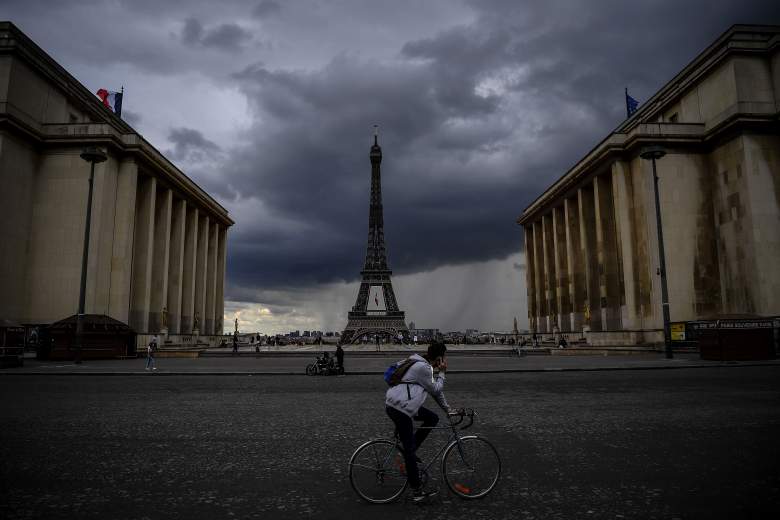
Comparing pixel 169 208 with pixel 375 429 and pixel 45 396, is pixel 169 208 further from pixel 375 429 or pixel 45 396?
pixel 375 429

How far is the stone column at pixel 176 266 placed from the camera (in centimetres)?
5565

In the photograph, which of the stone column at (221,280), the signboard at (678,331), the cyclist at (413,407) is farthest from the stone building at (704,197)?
the stone column at (221,280)

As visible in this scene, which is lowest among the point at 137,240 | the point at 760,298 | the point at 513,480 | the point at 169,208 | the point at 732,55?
the point at 513,480

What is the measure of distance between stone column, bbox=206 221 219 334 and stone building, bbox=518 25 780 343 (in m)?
51.0

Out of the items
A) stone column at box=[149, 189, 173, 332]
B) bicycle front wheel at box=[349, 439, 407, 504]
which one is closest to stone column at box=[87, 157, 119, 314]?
stone column at box=[149, 189, 173, 332]

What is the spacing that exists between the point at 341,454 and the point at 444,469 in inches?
96.9

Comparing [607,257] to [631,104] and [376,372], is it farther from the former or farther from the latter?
[376,372]

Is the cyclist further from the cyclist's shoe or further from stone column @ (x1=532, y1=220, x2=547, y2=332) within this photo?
stone column @ (x1=532, y1=220, x2=547, y2=332)

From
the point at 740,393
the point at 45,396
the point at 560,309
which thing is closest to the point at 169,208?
the point at 45,396

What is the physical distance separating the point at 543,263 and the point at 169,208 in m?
52.8

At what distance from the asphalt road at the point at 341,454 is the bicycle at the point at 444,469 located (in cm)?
18

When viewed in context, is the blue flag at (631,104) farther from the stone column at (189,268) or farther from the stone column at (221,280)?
the stone column at (221,280)

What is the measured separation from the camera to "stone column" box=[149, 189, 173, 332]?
51.9 meters

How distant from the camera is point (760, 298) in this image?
128ft
